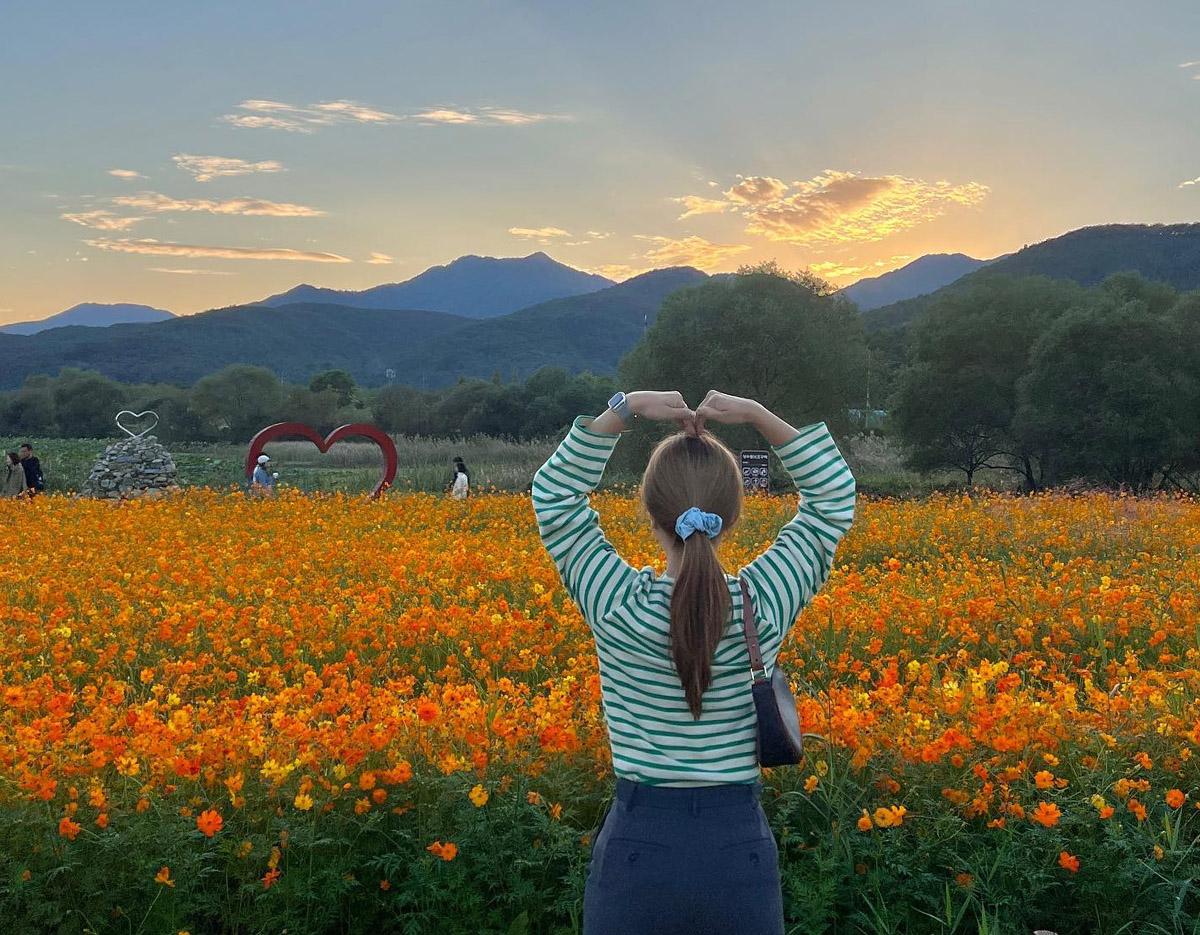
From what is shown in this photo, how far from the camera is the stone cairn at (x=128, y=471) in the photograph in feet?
70.5

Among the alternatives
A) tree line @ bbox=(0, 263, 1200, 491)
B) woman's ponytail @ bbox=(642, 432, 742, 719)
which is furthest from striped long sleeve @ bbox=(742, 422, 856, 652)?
tree line @ bbox=(0, 263, 1200, 491)

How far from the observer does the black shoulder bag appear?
2.24 metres

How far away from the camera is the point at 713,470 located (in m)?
2.30

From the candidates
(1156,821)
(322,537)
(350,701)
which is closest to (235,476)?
(322,537)

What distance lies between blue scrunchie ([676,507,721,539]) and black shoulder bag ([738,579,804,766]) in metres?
0.22

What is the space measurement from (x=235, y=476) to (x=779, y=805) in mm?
31345

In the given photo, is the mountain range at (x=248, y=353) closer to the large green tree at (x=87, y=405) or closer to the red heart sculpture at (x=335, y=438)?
the large green tree at (x=87, y=405)

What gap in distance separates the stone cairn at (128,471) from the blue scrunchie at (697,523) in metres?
21.2

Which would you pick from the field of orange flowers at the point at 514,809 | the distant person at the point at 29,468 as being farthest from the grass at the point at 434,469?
the field of orange flowers at the point at 514,809

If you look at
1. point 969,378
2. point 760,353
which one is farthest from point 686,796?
point 760,353

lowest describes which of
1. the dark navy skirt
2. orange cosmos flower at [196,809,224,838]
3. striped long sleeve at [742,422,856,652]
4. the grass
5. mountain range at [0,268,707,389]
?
the grass

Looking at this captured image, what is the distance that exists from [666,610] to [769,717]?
13.1 inches

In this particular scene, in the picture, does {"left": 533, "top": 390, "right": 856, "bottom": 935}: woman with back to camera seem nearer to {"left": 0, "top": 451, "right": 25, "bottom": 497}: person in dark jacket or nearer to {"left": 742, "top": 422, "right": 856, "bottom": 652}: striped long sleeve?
{"left": 742, "top": 422, "right": 856, "bottom": 652}: striped long sleeve

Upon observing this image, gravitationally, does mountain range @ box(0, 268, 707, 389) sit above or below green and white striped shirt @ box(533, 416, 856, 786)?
above
